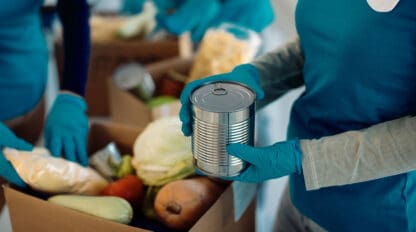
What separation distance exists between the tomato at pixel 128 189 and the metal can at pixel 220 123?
0.19 m

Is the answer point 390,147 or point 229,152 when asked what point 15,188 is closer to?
point 229,152

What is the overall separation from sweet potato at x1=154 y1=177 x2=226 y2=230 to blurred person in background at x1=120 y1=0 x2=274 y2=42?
2.35 feet

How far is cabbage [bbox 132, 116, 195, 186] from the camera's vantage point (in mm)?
854

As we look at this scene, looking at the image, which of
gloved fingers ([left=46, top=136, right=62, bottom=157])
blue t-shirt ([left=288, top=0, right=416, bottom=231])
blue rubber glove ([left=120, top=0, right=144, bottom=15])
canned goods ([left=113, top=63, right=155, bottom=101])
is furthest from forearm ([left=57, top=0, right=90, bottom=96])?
blue rubber glove ([left=120, top=0, right=144, bottom=15])

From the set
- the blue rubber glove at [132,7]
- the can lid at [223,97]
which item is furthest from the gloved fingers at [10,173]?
the blue rubber glove at [132,7]

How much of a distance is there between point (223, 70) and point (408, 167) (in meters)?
0.66

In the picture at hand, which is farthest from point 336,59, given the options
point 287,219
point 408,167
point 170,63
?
point 170,63

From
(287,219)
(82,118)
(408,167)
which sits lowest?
(287,219)

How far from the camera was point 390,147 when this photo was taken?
2.10 feet

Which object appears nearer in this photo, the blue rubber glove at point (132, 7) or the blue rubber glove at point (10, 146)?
the blue rubber glove at point (10, 146)

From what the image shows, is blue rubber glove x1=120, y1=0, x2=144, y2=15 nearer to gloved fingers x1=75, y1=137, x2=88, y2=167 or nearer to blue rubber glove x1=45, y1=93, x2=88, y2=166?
blue rubber glove x1=45, y1=93, x2=88, y2=166

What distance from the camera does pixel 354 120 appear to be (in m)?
0.71

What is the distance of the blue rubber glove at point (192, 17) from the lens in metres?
1.45

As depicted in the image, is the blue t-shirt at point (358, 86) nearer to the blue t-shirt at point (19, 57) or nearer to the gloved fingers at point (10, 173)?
the gloved fingers at point (10, 173)
